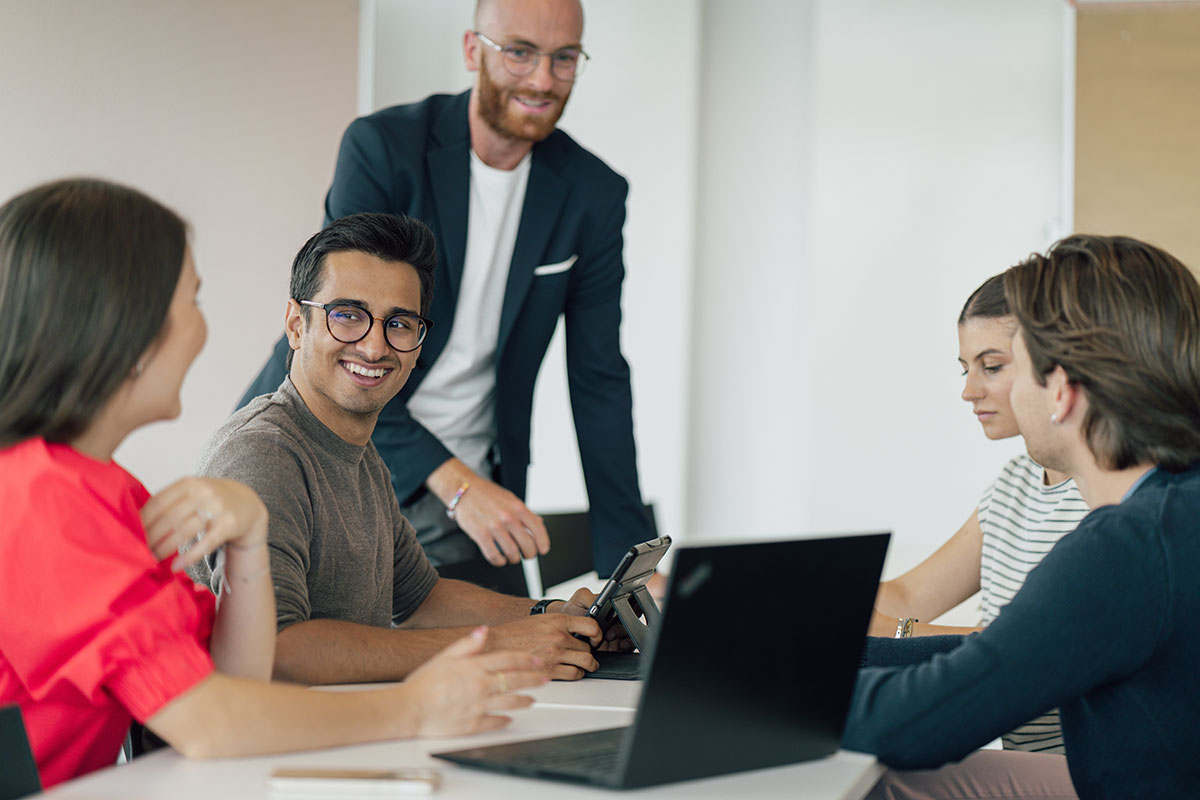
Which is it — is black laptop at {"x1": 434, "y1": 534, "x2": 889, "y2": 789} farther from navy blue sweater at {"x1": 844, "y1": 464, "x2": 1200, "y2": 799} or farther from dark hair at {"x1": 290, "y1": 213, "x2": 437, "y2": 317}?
dark hair at {"x1": 290, "y1": 213, "x2": 437, "y2": 317}

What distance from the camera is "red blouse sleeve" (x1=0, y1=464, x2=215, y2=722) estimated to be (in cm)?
111

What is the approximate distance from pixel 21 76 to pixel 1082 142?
3.43 m

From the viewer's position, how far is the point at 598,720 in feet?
4.39

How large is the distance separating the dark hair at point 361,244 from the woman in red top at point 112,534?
1.91 ft

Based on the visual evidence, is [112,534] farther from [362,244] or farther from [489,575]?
[489,575]

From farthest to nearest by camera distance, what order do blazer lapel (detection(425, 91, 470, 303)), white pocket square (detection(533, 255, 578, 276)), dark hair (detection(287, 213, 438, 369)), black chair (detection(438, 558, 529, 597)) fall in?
1. white pocket square (detection(533, 255, 578, 276))
2. blazer lapel (detection(425, 91, 470, 303))
3. black chair (detection(438, 558, 529, 597))
4. dark hair (detection(287, 213, 438, 369))

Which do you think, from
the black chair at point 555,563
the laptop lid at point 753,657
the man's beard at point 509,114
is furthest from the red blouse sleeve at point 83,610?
the man's beard at point 509,114

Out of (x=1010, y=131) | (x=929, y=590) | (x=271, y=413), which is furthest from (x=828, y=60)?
(x=271, y=413)

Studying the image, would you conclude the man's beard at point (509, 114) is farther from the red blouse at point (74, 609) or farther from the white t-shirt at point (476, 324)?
the red blouse at point (74, 609)

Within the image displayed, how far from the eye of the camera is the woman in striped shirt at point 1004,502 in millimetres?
2078

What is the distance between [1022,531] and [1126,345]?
91 cm

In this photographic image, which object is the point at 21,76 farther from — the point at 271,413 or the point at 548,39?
the point at 271,413

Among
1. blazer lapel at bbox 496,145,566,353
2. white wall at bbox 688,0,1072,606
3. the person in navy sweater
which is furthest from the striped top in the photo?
white wall at bbox 688,0,1072,606

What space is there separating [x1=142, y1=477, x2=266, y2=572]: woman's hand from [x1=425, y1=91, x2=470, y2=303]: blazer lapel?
51.8 inches
